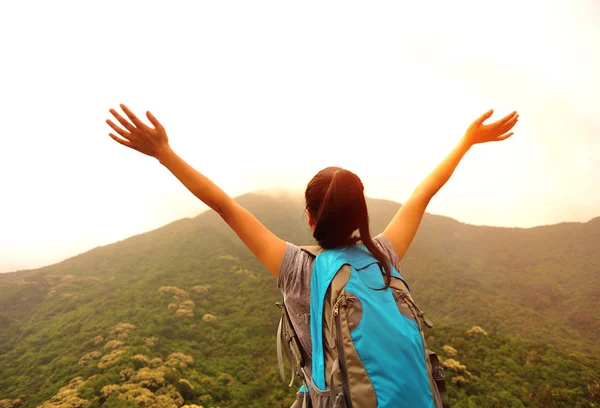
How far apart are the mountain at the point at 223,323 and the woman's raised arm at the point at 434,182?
38.8 ft

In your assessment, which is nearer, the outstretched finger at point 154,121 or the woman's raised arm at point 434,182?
the outstretched finger at point 154,121

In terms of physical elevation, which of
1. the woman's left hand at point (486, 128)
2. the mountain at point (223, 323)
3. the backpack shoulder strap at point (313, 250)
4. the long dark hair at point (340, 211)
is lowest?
the mountain at point (223, 323)

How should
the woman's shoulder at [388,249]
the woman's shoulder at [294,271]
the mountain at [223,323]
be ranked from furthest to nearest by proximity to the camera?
the mountain at [223,323], the woman's shoulder at [388,249], the woman's shoulder at [294,271]

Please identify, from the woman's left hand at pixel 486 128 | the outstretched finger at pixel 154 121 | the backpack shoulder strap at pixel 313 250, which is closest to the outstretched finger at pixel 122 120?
the outstretched finger at pixel 154 121

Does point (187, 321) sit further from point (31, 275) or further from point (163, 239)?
point (163, 239)

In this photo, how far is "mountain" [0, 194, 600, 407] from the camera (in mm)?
12492

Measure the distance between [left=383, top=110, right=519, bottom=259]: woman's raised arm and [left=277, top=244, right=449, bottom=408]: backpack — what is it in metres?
0.66

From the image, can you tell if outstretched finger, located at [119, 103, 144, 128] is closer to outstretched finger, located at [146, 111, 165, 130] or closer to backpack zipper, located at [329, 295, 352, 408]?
outstretched finger, located at [146, 111, 165, 130]

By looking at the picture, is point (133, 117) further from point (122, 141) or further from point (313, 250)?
point (313, 250)

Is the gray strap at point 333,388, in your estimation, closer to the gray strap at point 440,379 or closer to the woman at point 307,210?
the woman at point 307,210

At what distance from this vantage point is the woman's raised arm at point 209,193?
1.72 meters

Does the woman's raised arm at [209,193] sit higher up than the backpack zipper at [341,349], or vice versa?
the woman's raised arm at [209,193]

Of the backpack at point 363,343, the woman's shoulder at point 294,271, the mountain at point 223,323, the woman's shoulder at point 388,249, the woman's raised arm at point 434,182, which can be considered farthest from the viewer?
the mountain at point 223,323

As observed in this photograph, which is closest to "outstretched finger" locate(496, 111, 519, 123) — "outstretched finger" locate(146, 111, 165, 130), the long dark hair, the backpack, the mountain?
the long dark hair
